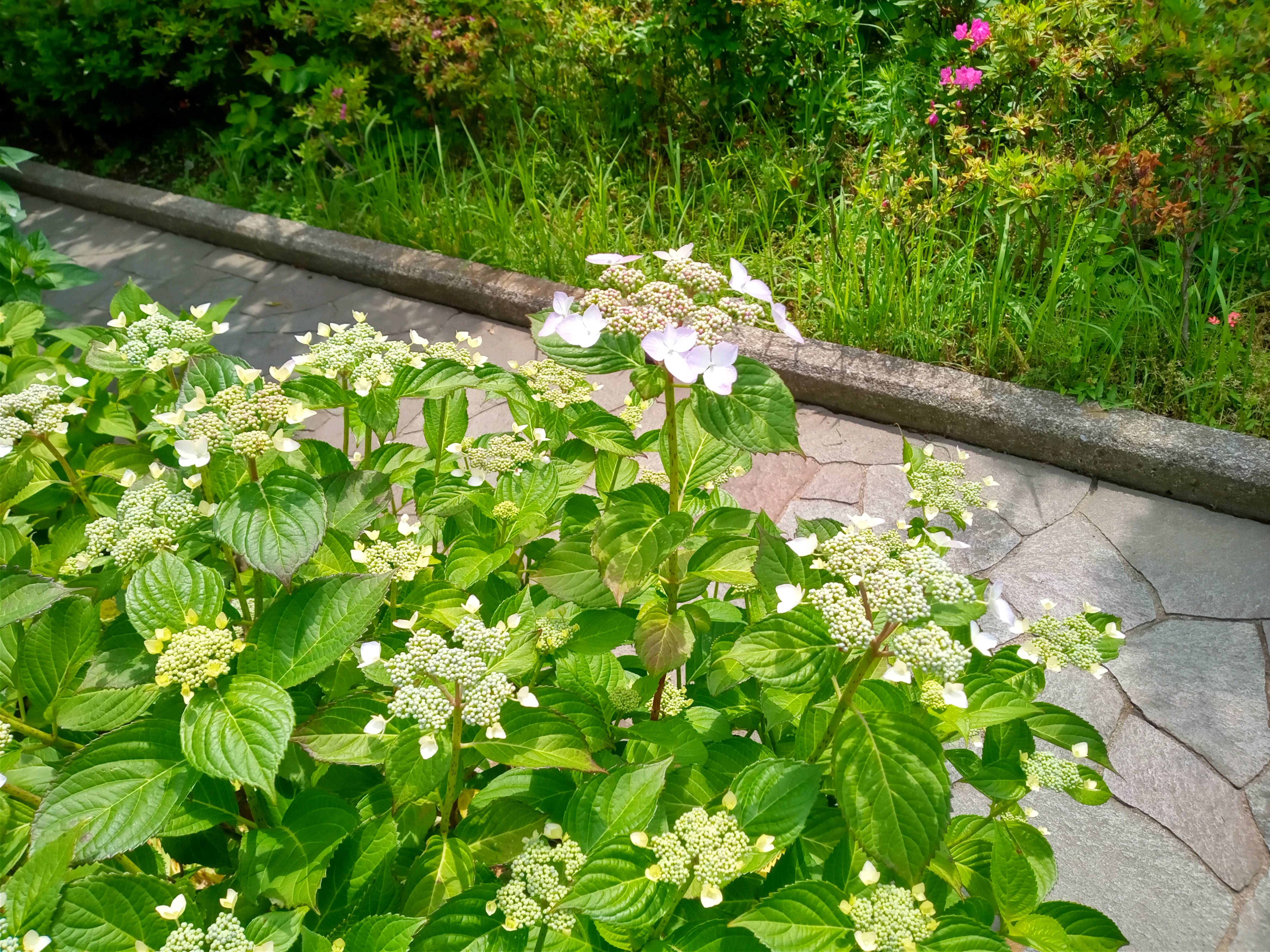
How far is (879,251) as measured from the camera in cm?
340

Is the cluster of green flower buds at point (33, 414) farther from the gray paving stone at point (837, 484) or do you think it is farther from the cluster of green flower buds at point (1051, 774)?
the gray paving stone at point (837, 484)

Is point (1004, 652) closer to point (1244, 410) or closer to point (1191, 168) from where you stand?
point (1244, 410)

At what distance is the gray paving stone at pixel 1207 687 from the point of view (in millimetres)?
2164

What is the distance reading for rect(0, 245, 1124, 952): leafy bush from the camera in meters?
0.95

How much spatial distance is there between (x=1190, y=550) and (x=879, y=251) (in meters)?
1.55

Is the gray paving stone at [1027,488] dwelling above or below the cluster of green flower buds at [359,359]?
below

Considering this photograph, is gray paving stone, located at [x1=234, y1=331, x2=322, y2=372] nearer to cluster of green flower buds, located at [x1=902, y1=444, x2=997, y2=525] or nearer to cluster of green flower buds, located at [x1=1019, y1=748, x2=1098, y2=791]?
cluster of green flower buds, located at [x1=902, y1=444, x2=997, y2=525]

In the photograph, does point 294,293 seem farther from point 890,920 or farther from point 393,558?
point 890,920

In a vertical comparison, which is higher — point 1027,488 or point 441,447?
point 441,447

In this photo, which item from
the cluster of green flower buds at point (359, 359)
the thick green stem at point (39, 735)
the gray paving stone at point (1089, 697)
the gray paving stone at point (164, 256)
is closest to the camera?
the thick green stem at point (39, 735)

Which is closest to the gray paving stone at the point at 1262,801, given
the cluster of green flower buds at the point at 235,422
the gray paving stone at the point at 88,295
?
the cluster of green flower buds at the point at 235,422

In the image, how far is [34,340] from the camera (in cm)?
224

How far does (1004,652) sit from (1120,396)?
200 cm

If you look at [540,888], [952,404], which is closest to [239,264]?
[952,404]
